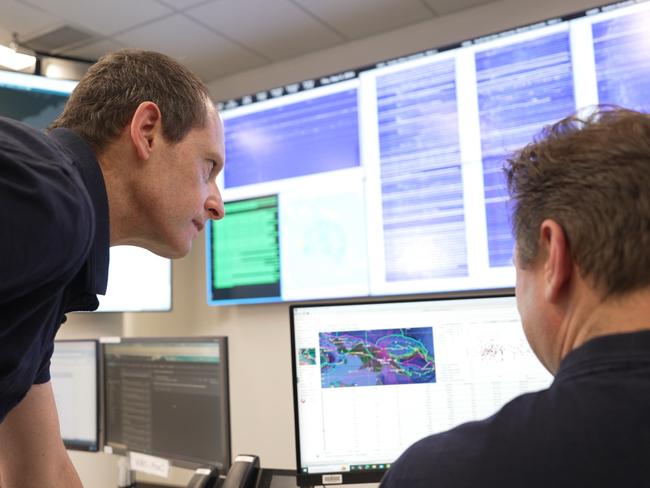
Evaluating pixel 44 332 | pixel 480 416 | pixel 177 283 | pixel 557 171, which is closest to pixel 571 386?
pixel 557 171

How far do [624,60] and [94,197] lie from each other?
6.02ft

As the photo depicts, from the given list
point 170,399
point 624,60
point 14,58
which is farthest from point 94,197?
point 14,58

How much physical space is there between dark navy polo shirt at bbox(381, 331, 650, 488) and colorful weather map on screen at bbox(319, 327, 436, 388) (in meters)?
0.70

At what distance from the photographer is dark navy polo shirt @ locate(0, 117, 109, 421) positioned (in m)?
0.54

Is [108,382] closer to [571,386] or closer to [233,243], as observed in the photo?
[233,243]

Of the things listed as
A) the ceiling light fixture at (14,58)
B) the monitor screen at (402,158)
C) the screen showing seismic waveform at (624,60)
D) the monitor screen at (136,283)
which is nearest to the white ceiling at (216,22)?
the ceiling light fixture at (14,58)

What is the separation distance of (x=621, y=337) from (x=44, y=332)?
668 mm

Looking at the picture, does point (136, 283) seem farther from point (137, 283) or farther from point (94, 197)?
point (94, 197)

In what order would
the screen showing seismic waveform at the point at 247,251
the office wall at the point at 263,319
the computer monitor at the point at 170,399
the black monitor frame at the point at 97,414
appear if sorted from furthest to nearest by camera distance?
1. the screen showing seismic waveform at the point at 247,251
2. the office wall at the point at 263,319
3. the black monitor frame at the point at 97,414
4. the computer monitor at the point at 170,399

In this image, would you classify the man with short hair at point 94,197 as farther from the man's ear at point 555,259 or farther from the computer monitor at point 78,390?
the computer monitor at point 78,390

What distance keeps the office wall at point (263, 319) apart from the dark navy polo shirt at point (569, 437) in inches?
77.8

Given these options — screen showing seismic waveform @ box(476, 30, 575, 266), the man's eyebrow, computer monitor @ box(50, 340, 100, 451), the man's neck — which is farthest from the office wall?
the man's neck

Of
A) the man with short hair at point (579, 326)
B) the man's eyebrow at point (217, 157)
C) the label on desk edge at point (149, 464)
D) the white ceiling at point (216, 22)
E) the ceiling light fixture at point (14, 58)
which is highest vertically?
the white ceiling at point (216, 22)

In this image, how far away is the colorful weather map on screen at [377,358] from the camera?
1.25m
